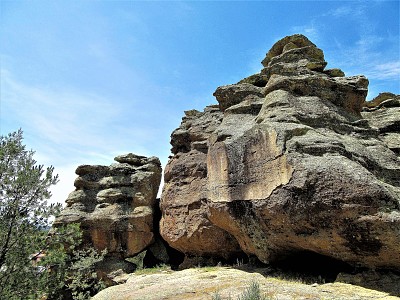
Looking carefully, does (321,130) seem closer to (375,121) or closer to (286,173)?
(286,173)

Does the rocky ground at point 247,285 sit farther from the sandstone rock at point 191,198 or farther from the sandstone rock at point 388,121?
the sandstone rock at point 388,121

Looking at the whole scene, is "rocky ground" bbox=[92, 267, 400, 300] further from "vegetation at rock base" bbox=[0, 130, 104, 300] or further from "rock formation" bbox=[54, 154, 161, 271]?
"rock formation" bbox=[54, 154, 161, 271]

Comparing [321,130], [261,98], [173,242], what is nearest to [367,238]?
[321,130]

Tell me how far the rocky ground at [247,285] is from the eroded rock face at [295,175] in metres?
1.03

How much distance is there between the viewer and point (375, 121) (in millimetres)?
20781

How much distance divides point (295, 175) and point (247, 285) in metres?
4.72

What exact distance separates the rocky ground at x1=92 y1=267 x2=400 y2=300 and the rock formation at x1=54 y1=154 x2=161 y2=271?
9347 millimetres

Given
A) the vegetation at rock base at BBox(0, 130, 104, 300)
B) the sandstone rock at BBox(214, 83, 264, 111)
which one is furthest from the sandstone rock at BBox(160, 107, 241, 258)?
→ the vegetation at rock base at BBox(0, 130, 104, 300)

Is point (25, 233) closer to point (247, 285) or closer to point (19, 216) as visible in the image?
point (19, 216)

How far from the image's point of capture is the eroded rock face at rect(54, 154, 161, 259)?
2633 cm

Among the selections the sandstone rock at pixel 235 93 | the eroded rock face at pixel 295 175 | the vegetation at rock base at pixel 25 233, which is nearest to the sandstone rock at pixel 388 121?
the eroded rock face at pixel 295 175

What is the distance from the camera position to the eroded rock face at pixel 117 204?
26.3 metres

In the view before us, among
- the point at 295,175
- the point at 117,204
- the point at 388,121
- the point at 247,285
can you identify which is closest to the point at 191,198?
the point at 117,204

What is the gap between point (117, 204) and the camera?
27.7 metres
